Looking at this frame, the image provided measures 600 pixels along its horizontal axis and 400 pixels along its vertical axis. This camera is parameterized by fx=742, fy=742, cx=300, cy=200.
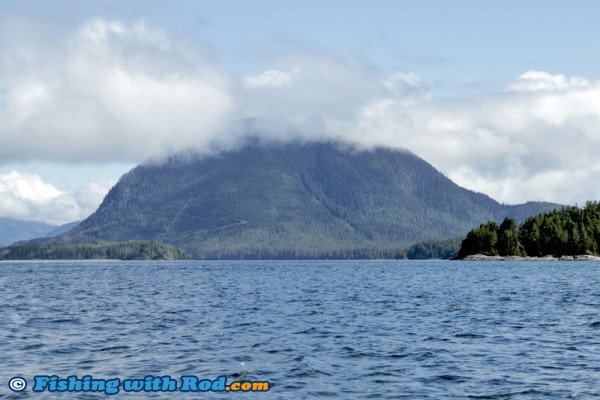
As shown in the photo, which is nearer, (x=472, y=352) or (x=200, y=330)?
(x=472, y=352)

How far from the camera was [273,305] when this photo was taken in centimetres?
8319

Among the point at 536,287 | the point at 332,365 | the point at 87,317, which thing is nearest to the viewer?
the point at 332,365

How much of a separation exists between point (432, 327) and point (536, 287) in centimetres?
6061

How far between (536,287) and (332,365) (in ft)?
263

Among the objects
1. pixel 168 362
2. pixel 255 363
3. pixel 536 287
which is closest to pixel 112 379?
pixel 168 362

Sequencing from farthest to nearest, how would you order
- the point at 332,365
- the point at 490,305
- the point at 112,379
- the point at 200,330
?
the point at 490,305
the point at 200,330
the point at 332,365
the point at 112,379

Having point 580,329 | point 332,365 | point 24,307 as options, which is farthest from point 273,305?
point 332,365

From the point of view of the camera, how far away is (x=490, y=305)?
265 ft

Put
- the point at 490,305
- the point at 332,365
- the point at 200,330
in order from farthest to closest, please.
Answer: the point at 490,305, the point at 200,330, the point at 332,365

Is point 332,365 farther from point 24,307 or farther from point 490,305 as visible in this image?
point 24,307

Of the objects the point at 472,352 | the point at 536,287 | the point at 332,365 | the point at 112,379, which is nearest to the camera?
the point at 112,379

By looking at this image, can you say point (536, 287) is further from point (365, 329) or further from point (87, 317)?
point (87, 317)

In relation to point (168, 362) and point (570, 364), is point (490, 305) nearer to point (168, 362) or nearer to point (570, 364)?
point (570, 364)

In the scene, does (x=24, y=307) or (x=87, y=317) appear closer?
(x=87, y=317)
